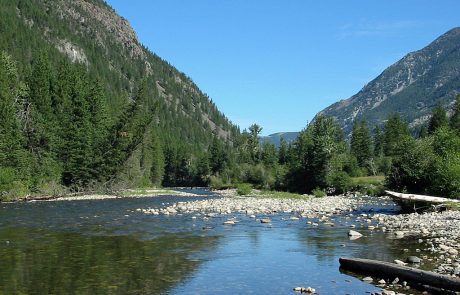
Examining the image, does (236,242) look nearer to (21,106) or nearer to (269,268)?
(269,268)

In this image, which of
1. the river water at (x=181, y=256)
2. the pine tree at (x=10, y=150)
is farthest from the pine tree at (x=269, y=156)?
the river water at (x=181, y=256)

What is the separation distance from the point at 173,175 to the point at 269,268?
151 meters

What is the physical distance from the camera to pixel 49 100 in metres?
75.9

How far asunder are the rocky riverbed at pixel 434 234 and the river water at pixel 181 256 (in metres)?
1.19

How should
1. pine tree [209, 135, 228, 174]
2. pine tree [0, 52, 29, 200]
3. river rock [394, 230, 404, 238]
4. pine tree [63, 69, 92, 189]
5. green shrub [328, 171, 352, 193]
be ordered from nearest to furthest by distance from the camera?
1. river rock [394, 230, 404, 238]
2. pine tree [0, 52, 29, 200]
3. pine tree [63, 69, 92, 189]
4. green shrub [328, 171, 352, 193]
5. pine tree [209, 135, 228, 174]

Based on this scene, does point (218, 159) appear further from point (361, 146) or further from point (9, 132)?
point (9, 132)

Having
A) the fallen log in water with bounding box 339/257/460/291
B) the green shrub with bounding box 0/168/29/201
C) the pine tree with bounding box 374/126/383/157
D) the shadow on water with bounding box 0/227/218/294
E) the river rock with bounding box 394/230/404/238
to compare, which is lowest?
the shadow on water with bounding box 0/227/218/294

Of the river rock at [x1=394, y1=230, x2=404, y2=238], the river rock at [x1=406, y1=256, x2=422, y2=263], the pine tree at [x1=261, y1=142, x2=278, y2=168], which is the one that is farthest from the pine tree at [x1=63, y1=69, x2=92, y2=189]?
the river rock at [x1=406, y1=256, x2=422, y2=263]

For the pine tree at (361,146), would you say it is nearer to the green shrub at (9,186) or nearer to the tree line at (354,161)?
the tree line at (354,161)

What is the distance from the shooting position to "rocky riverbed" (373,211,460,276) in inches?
694

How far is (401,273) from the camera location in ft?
49.6

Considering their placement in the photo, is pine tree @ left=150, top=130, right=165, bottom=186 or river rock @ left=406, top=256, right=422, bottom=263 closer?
river rock @ left=406, top=256, right=422, bottom=263

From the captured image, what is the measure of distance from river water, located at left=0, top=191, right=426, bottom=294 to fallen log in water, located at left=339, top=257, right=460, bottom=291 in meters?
0.63

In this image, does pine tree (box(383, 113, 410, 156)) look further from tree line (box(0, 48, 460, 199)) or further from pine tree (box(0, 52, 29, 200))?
pine tree (box(0, 52, 29, 200))
